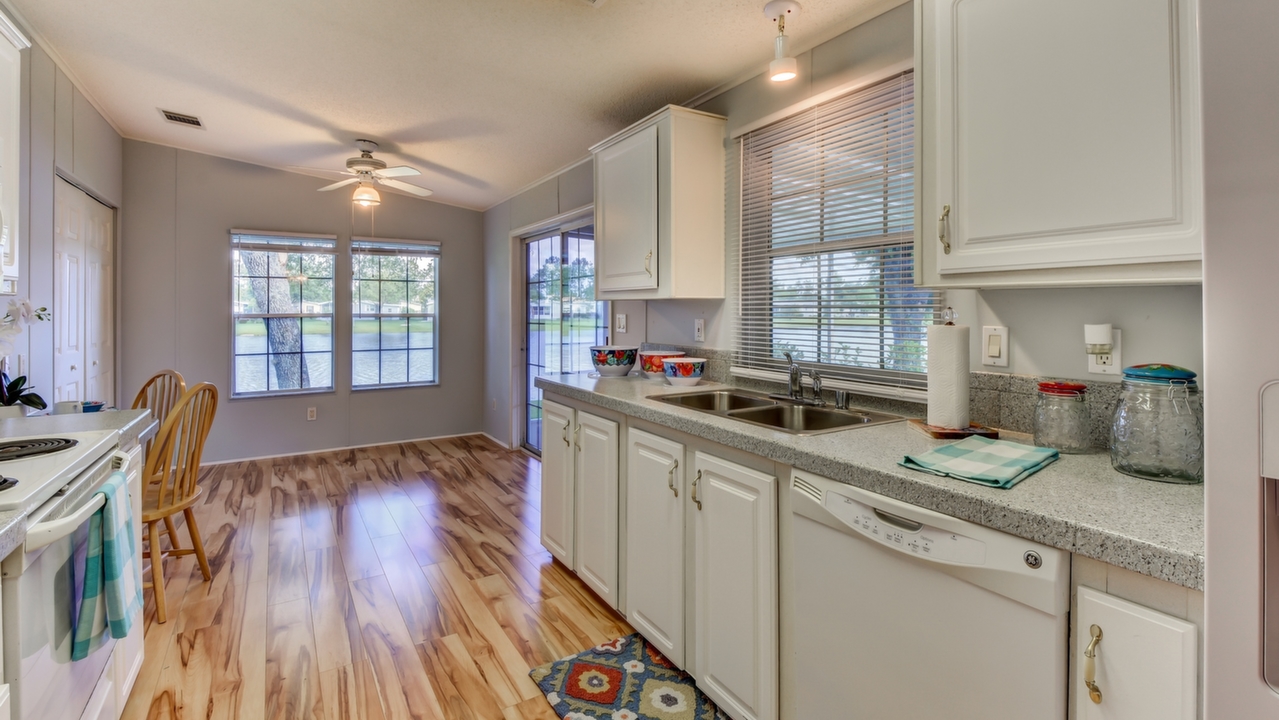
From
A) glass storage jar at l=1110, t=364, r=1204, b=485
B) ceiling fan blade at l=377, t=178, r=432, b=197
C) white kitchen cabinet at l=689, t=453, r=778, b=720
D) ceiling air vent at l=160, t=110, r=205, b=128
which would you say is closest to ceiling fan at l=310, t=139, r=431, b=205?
ceiling fan blade at l=377, t=178, r=432, b=197

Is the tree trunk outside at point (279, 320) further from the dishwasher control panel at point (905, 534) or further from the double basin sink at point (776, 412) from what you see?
the dishwasher control panel at point (905, 534)

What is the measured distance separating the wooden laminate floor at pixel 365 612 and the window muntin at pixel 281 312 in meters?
1.24

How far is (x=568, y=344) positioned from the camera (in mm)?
4586

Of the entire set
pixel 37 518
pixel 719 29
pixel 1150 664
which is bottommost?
pixel 1150 664

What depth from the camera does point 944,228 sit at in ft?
4.72

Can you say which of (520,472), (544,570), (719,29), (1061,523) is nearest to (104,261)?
(520,472)

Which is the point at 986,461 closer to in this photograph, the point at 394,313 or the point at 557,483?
the point at 557,483

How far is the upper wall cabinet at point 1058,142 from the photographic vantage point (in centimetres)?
107

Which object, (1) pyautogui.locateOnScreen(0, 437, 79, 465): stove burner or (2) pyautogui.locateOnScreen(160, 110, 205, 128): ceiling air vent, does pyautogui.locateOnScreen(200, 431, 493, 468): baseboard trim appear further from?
(1) pyautogui.locateOnScreen(0, 437, 79, 465): stove burner

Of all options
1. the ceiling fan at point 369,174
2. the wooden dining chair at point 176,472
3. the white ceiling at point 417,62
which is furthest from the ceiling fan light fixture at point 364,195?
the wooden dining chair at point 176,472

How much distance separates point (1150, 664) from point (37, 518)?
6.31 ft

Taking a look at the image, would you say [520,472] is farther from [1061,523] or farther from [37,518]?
[1061,523]

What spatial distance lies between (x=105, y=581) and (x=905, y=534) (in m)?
1.81

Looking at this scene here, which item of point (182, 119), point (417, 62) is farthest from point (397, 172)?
point (182, 119)
